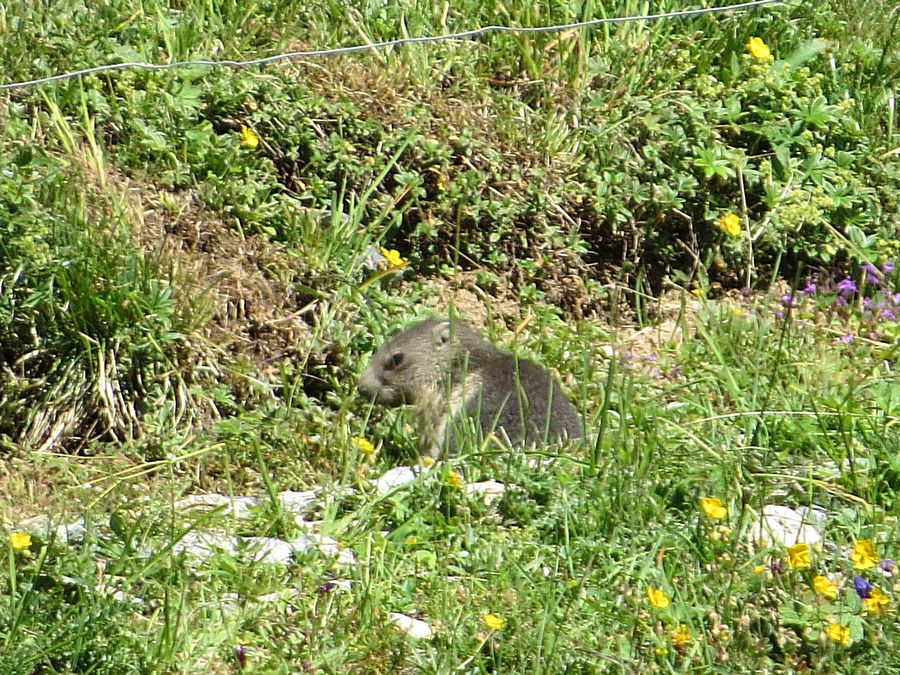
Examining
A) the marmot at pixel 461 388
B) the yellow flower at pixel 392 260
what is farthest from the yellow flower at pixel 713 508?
the yellow flower at pixel 392 260

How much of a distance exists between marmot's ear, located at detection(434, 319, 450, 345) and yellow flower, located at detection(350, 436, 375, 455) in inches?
28.8

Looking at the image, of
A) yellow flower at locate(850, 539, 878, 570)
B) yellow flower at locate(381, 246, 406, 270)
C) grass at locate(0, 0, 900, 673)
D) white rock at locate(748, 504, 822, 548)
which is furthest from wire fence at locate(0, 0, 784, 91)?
yellow flower at locate(850, 539, 878, 570)

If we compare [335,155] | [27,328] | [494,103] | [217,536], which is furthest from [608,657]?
[494,103]

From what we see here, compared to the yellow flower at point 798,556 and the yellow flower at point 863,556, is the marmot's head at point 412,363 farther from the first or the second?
the yellow flower at point 863,556

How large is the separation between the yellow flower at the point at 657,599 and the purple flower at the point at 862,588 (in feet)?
1.88

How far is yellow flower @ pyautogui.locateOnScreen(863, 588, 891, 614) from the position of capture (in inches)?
156

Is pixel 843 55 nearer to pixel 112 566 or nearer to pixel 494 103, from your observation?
pixel 494 103

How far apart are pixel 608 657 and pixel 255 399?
2526mm

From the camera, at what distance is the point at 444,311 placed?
6672mm

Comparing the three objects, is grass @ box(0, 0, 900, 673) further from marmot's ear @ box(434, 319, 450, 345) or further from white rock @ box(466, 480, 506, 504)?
marmot's ear @ box(434, 319, 450, 345)

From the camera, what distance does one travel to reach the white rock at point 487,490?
4781 mm

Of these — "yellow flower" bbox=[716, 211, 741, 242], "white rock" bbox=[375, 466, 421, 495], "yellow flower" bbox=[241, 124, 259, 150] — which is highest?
"yellow flower" bbox=[241, 124, 259, 150]

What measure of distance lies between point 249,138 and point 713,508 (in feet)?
10.4

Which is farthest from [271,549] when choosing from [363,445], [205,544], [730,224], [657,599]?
[730,224]
